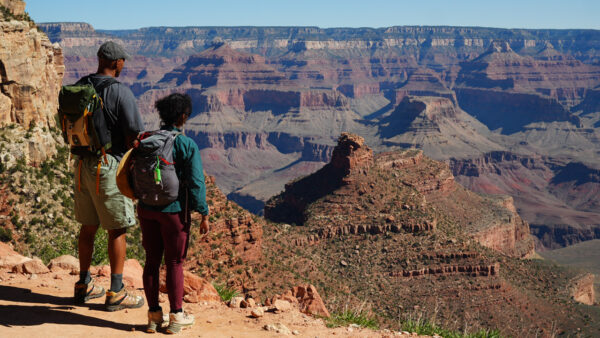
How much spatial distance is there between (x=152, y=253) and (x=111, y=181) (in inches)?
55.7

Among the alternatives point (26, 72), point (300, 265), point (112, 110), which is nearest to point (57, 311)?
point (112, 110)

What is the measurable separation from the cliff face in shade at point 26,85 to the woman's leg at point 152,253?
55.6ft

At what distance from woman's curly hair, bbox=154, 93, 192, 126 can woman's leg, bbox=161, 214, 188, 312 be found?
146 centimetres

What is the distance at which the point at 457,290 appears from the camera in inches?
1542

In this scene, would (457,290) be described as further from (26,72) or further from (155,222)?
(155,222)

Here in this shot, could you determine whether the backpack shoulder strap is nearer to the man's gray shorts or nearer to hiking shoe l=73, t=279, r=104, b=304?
the man's gray shorts

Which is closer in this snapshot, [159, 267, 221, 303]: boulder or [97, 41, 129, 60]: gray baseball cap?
[97, 41, 129, 60]: gray baseball cap

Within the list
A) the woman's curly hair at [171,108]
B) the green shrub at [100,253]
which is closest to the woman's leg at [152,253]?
the woman's curly hair at [171,108]

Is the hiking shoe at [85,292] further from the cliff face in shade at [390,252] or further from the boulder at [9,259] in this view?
the cliff face in shade at [390,252]

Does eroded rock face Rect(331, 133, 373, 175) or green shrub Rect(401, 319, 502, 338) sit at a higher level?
eroded rock face Rect(331, 133, 373, 175)

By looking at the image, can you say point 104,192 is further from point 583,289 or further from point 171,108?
point 583,289

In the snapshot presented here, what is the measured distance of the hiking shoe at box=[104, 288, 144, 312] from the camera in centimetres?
956

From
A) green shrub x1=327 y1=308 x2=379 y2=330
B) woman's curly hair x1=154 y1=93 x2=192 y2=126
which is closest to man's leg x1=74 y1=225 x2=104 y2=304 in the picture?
woman's curly hair x1=154 y1=93 x2=192 y2=126

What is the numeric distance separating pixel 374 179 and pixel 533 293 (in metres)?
16.1
